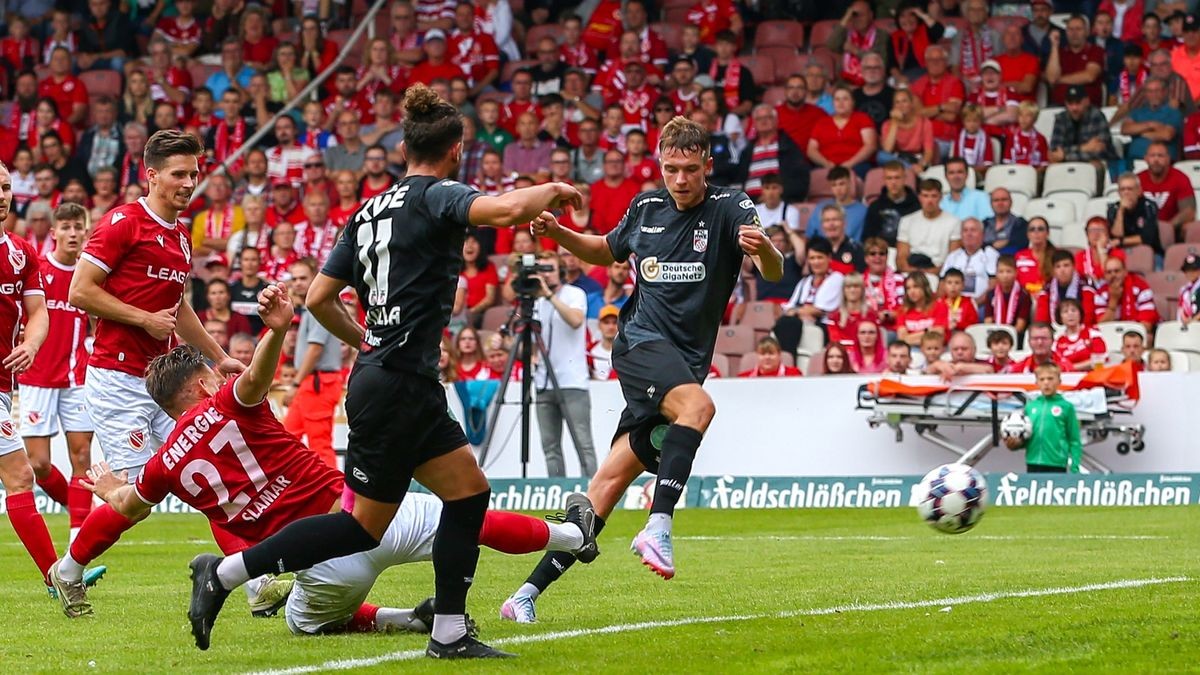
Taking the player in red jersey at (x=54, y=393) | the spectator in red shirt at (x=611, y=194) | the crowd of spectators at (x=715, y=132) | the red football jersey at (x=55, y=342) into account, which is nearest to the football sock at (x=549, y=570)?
the player in red jersey at (x=54, y=393)

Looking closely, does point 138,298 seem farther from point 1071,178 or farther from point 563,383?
point 1071,178

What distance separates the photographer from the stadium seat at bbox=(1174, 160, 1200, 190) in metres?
19.1

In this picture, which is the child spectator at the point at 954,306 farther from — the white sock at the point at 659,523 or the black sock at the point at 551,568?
the white sock at the point at 659,523

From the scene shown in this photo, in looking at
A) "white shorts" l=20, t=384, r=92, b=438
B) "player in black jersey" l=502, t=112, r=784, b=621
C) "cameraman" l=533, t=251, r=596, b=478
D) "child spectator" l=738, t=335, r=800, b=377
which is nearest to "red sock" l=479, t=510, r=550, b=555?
"player in black jersey" l=502, t=112, r=784, b=621

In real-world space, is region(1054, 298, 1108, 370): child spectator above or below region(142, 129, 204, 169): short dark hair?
below

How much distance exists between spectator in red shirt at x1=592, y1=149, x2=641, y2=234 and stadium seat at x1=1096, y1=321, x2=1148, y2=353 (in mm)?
5683

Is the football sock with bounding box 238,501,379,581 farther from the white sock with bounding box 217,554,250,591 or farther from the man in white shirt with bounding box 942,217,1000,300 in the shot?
the man in white shirt with bounding box 942,217,1000,300

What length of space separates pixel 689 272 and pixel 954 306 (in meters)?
10.2

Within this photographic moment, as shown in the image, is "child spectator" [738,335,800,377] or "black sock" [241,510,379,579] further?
"child spectator" [738,335,800,377]

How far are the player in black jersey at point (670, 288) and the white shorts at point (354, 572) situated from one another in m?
1.14

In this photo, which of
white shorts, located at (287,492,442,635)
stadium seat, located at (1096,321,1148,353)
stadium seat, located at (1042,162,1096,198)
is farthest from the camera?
stadium seat, located at (1042,162,1096,198)

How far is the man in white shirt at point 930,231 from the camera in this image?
1880 cm

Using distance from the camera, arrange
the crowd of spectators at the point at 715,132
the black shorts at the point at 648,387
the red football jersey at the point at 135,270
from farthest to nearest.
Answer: the crowd of spectators at the point at 715,132, the red football jersey at the point at 135,270, the black shorts at the point at 648,387

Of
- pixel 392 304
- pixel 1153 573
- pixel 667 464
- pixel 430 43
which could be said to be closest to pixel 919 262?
pixel 430 43
